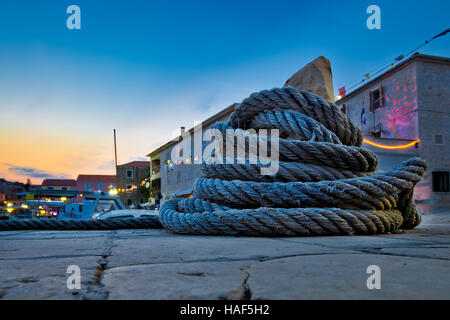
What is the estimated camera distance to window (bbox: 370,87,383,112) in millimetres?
16400

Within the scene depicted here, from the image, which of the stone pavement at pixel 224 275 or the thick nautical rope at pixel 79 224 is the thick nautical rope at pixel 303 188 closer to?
the thick nautical rope at pixel 79 224

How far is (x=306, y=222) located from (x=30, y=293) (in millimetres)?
1553

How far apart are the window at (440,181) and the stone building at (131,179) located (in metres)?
35.4

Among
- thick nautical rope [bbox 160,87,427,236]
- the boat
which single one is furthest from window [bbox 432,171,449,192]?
thick nautical rope [bbox 160,87,427,236]

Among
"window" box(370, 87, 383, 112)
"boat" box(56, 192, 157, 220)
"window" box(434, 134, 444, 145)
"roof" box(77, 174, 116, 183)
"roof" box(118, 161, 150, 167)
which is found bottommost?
"boat" box(56, 192, 157, 220)

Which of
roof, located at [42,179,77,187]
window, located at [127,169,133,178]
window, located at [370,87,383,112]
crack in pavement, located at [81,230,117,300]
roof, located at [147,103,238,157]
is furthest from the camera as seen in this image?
roof, located at [42,179,77,187]

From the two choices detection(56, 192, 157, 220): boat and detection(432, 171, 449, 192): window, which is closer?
detection(56, 192, 157, 220): boat

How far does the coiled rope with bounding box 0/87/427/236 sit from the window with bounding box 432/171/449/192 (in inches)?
520

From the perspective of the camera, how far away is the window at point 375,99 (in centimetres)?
1640

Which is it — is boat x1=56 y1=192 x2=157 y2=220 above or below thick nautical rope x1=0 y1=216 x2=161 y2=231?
below

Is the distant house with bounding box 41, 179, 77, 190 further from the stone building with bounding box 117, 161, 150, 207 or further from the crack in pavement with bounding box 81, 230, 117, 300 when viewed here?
the crack in pavement with bounding box 81, 230, 117, 300

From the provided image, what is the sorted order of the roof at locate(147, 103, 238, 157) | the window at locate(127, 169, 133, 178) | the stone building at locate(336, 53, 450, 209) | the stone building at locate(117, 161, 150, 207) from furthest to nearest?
the window at locate(127, 169, 133, 178), the stone building at locate(117, 161, 150, 207), the roof at locate(147, 103, 238, 157), the stone building at locate(336, 53, 450, 209)

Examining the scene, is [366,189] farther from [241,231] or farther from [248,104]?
[248,104]

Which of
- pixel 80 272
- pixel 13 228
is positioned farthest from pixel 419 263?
pixel 13 228
